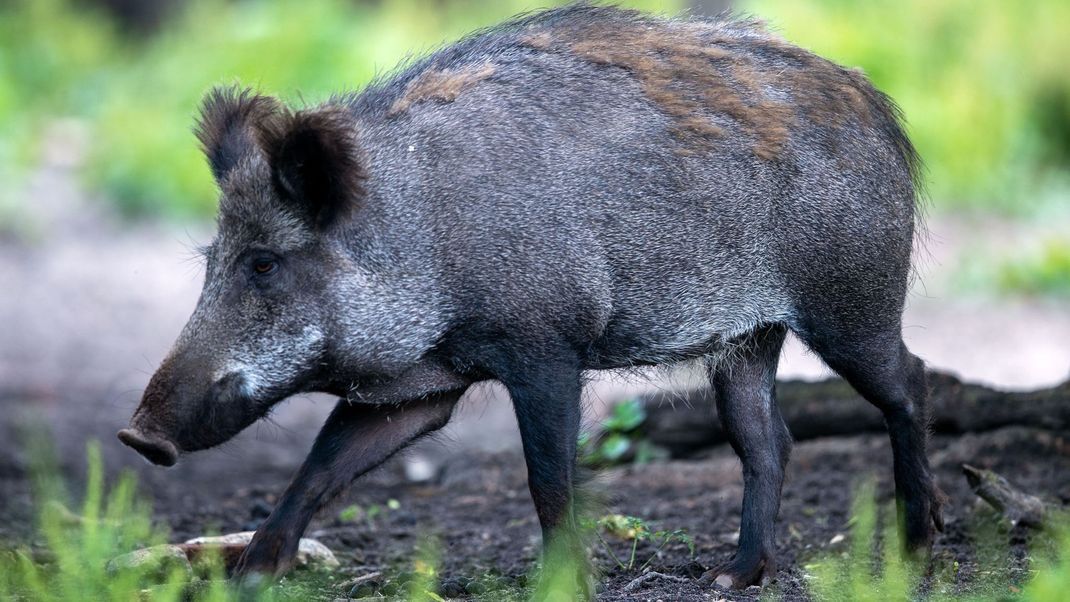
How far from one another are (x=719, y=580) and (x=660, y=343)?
83 centimetres

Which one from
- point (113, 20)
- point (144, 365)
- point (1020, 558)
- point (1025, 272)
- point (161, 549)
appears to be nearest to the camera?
point (161, 549)

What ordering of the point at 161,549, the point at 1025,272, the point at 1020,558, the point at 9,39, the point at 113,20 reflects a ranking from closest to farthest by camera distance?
the point at 161,549
the point at 1020,558
the point at 1025,272
the point at 9,39
the point at 113,20

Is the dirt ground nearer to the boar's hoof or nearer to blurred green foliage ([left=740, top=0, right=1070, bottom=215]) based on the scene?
the boar's hoof

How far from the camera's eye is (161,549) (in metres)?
4.32

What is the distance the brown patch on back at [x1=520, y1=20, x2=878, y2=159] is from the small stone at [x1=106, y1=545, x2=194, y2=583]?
210cm

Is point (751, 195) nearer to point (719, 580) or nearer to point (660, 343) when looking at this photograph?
point (660, 343)

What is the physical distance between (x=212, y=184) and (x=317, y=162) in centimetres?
620

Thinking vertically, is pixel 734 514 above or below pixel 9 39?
below

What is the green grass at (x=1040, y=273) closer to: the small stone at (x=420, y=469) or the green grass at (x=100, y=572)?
the small stone at (x=420, y=469)

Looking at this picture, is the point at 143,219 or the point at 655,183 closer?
the point at 655,183

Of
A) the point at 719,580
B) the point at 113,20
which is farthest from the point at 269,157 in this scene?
the point at 113,20

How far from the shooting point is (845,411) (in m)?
6.52

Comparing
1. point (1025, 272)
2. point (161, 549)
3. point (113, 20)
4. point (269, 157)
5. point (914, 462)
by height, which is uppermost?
point (113, 20)

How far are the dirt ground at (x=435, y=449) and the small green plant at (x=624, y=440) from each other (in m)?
0.11
